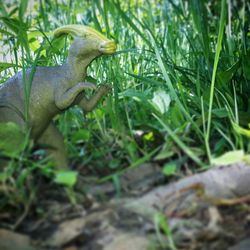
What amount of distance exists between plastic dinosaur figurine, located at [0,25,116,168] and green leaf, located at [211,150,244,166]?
281 mm

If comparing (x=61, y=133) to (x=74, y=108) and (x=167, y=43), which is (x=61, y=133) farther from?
(x=167, y=43)

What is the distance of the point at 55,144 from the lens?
2.44ft

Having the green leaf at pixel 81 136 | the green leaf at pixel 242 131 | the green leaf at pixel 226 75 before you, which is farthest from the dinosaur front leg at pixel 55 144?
the green leaf at pixel 226 75

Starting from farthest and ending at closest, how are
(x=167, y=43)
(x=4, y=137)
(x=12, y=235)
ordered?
1. (x=167, y=43)
2. (x=4, y=137)
3. (x=12, y=235)

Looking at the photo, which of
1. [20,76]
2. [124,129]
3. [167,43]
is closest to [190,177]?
[124,129]

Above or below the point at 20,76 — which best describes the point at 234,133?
below

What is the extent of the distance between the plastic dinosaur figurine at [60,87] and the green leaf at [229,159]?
0.28 metres

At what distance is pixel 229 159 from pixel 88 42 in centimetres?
34

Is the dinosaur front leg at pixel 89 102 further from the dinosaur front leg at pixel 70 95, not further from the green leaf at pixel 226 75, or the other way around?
the green leaf at pixel 226 75

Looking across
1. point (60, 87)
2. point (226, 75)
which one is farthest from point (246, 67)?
point (60, 87)

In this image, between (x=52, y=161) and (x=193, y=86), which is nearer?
(x=52, y=161)

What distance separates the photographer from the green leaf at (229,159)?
0.70 metres

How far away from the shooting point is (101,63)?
4.42 feet

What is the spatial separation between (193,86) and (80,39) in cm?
47
